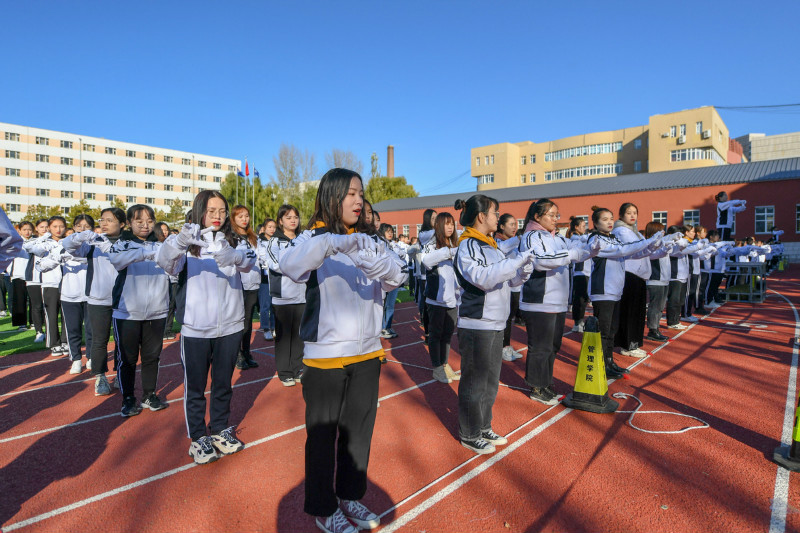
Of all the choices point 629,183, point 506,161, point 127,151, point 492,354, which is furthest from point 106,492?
point 127,151

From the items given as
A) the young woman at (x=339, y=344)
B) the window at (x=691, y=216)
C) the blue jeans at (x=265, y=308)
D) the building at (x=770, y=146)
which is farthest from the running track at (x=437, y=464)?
the building at (x=770, y=146)

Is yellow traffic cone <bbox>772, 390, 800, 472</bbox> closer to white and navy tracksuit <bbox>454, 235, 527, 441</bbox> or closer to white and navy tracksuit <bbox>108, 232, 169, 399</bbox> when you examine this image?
white and navy tracksuit <bbox>454, 235, 527, 441</bbox>

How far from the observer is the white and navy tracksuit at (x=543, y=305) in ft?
15.3

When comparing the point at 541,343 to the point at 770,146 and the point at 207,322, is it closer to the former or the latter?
the point at 207,322

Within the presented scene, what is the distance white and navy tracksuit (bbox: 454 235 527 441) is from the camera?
3666mm

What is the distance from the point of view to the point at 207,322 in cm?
360

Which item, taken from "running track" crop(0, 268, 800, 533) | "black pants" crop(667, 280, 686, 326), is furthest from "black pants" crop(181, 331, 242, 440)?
"black pants" crop(667, 280, 686, 326)

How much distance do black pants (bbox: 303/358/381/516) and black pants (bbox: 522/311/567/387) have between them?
2675 mm

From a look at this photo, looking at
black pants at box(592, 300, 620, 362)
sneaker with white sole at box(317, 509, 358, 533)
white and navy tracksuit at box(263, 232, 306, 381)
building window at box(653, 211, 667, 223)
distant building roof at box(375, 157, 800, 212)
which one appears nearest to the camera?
sneaker with white sole at box(317, 509, 358, 533)

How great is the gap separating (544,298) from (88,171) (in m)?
76.5

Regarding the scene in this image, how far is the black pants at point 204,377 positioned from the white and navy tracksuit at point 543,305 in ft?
9.89

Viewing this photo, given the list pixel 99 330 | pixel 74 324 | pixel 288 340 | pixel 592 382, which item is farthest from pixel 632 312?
pixel 74 324

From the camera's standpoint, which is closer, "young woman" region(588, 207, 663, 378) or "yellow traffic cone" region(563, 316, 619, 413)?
"yellow traffic cone" region(563, 316, 619, 413)

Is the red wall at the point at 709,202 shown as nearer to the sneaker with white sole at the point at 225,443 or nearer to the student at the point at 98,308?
the student at the point at 98,308
